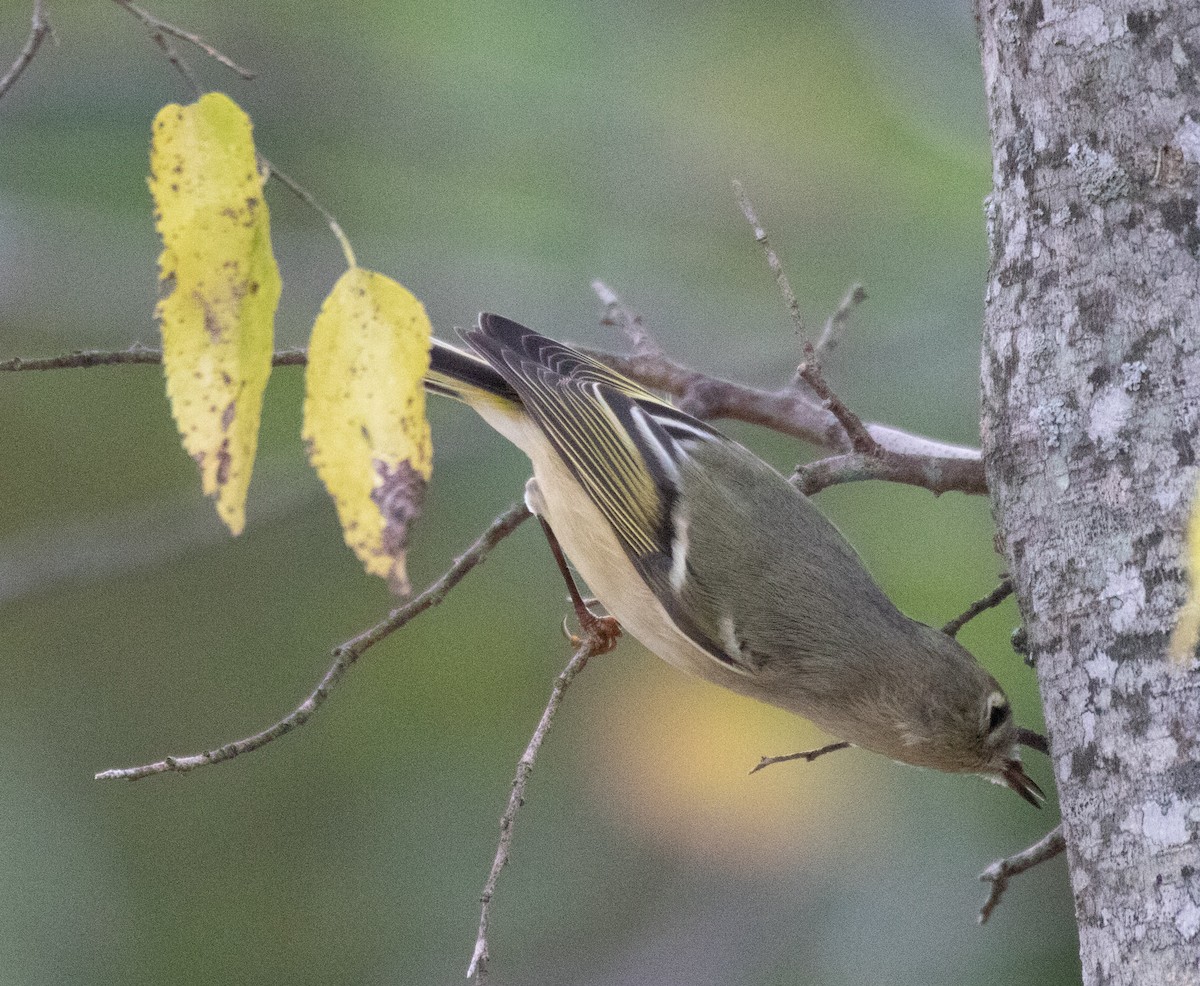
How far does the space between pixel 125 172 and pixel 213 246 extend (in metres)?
3.69

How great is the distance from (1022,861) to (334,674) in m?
0.84

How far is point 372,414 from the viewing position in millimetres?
1151

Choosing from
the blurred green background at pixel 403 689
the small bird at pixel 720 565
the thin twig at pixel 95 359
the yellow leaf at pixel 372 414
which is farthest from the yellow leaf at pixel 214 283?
the blurred green background at pixel 403 689

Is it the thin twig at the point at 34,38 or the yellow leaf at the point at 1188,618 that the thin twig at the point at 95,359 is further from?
the yellow leaf at the point at 1188,618

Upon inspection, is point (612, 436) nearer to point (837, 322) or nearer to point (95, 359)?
point (837, 322)

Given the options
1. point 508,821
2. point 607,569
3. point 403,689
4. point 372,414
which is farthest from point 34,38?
point 403,689

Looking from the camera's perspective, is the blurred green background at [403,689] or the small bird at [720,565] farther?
the blurred green background at [403,689]

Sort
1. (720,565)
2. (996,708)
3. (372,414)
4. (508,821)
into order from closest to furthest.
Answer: (372,414)
(508,821)
(996,708)
(720,565)

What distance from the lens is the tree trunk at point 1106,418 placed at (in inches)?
51.9

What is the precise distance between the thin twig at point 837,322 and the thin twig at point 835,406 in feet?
1.45

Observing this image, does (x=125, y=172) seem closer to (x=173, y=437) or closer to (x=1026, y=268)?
(x=173, y=437)

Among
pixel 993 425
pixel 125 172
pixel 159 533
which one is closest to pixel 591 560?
pixel 993 425

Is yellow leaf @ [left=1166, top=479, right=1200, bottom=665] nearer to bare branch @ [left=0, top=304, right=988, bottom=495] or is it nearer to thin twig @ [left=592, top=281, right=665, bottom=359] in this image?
bare branch @ [left=0, top=304, right=988, bottom=495]

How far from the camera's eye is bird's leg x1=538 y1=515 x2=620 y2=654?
7.61 ft
